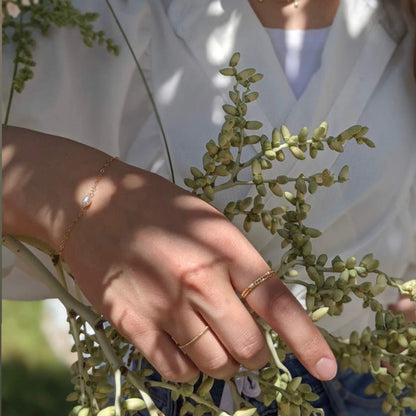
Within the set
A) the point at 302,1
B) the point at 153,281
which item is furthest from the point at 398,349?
the point at 302,1

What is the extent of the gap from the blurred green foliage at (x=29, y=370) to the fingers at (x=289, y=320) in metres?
2.10

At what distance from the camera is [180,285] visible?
688 millimetres

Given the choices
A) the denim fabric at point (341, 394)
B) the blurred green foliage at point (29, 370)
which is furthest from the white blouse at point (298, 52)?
the blurred green foliage at point (29, 370)

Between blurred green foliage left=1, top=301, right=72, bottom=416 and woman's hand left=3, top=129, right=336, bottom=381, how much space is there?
2048mm

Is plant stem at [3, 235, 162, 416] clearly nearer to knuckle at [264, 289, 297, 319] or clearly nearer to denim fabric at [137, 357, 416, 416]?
knuckle at [264, 289, 297, 319]

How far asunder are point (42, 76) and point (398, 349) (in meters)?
0.66

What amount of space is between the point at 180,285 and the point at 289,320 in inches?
4.0

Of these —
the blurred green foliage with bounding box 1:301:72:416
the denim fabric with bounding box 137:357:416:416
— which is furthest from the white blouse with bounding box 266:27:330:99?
the blurred green foliage with bounding box 1:301:72:416

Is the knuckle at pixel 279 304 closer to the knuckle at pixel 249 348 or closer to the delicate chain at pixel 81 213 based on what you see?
the knuckle at pixel 249 348

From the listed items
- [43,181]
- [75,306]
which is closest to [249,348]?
[75,306]

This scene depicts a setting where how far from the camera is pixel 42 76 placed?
115 centimetres

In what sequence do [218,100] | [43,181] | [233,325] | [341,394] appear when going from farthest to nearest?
[341,394] < [218,100] < [43,181] < [233,325]

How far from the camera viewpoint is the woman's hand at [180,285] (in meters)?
0.69

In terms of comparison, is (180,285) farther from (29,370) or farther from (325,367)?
(29,370)
